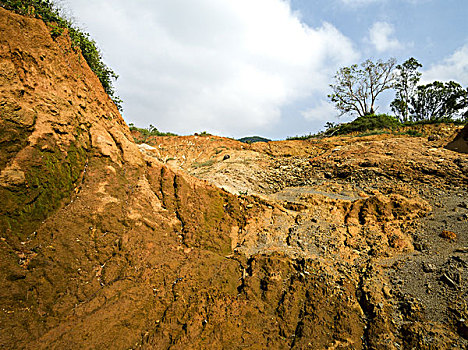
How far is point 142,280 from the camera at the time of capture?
4.09m

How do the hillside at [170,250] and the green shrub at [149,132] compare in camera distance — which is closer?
the hillside at [170,250]

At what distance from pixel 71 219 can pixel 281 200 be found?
18.4 ft

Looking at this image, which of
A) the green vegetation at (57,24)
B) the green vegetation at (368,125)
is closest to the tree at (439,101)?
the green vegetation at (368,125)

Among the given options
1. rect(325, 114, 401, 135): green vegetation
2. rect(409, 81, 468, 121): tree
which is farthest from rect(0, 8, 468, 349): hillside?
rect(409, 81, 468, 121): tree

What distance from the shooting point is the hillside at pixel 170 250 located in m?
3.51

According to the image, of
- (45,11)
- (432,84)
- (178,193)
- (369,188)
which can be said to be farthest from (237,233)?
(432,84)

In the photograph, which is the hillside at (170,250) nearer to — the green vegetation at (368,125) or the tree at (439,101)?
the green vegetation at (368,125)

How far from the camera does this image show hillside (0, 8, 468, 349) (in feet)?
11.5

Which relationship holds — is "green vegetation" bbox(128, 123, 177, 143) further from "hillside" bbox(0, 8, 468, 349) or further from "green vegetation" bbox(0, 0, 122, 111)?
"hillside" bbox(0, 8, 468, 349)

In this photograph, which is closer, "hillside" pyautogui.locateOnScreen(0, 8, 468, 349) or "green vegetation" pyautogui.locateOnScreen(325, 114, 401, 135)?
"hillside" pyautogui.locateOnScreen(0, 8, 468, 349)

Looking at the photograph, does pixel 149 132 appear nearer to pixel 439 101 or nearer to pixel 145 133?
pixel 145 133

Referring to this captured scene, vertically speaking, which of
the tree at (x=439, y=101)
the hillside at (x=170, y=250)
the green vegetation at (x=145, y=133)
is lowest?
the hillside at (x=170, y=250)

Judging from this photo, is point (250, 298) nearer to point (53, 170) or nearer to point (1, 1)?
point (53, 170)

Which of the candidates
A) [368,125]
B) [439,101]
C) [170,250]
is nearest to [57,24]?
[170,250]
